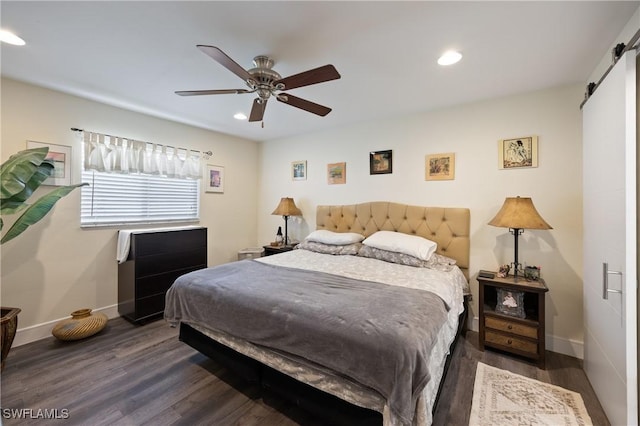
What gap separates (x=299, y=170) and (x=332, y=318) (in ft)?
10.4

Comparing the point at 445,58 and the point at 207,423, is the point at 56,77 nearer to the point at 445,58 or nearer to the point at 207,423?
the point at 207,423

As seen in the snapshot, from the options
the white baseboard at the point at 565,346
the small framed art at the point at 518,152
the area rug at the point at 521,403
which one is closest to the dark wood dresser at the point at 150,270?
the area rug at the point at 521,403

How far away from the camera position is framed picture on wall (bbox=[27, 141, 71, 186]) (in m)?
2.70

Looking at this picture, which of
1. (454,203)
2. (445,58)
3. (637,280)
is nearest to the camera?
(637,280)

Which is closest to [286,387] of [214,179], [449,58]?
[449,58]

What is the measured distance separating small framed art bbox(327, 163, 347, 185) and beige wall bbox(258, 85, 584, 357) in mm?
82

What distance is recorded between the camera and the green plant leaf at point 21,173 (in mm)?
1789

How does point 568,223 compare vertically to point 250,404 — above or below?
→ above

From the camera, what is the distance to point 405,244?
2814mm

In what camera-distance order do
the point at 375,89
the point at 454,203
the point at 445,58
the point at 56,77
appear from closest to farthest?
the point at 445,58
the point at 56,77
the point at 375,89
the point at 454,203

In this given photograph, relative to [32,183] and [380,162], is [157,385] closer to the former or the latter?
[32,183]

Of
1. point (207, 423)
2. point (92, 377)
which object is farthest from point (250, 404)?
point (92, 377)

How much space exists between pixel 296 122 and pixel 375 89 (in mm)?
1401

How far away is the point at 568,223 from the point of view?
2467 mm
